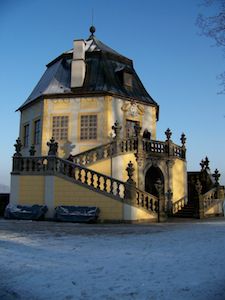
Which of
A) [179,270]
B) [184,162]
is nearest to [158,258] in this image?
[179,270]

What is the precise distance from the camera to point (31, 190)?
46.4 feet

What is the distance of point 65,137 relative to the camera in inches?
813

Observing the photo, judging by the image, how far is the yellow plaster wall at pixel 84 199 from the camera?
13102 mm

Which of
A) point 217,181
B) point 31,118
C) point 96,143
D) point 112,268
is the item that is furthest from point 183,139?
point 112,268

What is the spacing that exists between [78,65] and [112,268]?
62.3 ft

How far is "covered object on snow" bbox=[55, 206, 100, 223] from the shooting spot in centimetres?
1283

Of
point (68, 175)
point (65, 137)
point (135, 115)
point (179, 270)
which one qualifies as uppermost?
point (135, 115)

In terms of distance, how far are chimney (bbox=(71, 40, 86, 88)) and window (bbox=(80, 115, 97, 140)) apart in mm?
2541

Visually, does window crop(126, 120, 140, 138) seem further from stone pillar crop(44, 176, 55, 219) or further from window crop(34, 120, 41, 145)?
stone pillar crop(44, 176, 55, 219)

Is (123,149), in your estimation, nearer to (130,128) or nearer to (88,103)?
(130,128)

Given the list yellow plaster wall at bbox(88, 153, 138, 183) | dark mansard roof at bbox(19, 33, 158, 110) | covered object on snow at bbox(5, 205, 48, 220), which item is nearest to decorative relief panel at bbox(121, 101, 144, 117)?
dark mansard roof at bbox(19, 33, 158, 110)

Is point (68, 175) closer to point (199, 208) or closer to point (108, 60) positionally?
point (199, 208)

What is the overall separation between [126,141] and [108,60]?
841 centimetres

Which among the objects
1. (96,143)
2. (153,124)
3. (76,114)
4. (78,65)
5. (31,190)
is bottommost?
(31,190)
